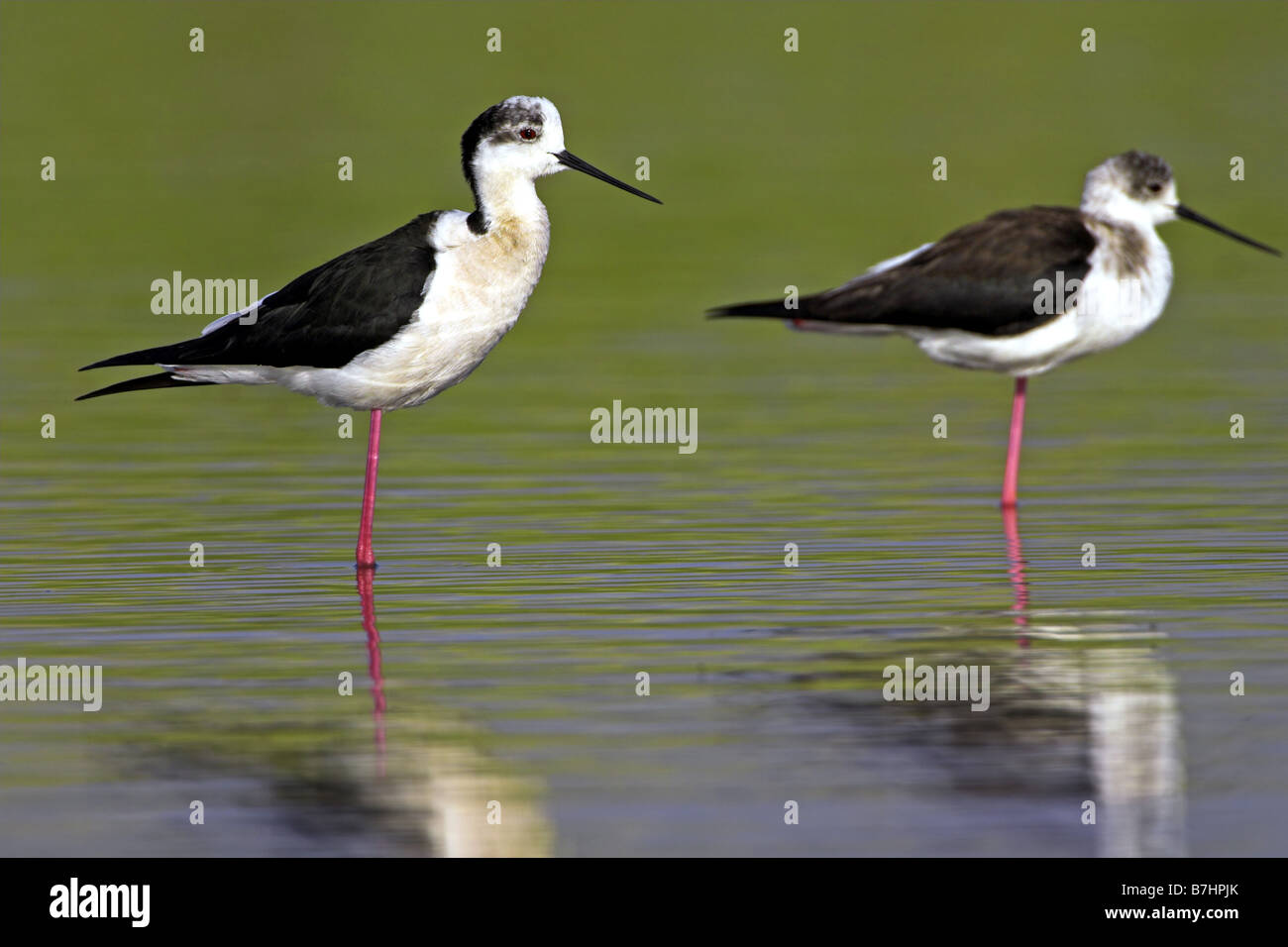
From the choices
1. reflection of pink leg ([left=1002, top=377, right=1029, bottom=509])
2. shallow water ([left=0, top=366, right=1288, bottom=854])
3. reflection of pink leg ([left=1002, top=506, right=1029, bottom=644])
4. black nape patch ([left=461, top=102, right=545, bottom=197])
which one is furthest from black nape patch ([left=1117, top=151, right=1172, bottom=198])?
black nape patch ([left=461, top=102, right=545, bottom=197])

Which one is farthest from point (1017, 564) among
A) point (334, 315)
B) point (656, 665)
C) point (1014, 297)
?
point (334, 315)

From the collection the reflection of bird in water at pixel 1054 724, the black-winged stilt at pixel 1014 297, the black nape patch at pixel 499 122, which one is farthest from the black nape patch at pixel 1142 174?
the reflection of bird in water at pixel 1054 724

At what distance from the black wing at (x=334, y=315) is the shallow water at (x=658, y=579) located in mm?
921

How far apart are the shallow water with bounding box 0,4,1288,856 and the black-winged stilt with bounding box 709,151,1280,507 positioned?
781 mm

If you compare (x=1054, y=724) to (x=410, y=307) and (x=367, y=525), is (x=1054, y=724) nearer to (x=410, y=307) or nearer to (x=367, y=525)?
(x=367, y=525)

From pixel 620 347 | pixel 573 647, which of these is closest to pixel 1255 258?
pixel 620 347

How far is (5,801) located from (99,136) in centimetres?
3139

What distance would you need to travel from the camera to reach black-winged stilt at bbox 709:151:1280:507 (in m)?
13.0

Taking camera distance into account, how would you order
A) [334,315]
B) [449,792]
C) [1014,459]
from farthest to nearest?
[1014,459] → [334,315] → [449,792]

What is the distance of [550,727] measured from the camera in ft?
26.1

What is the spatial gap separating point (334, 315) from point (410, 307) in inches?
17.0

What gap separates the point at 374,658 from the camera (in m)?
9.07

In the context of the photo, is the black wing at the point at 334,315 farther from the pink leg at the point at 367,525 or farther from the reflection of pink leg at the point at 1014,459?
the reflection of pink leg at the point at 1014,459

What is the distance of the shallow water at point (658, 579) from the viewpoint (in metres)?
7.11
